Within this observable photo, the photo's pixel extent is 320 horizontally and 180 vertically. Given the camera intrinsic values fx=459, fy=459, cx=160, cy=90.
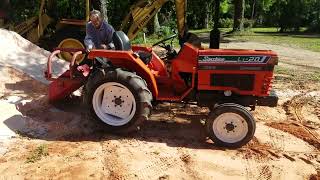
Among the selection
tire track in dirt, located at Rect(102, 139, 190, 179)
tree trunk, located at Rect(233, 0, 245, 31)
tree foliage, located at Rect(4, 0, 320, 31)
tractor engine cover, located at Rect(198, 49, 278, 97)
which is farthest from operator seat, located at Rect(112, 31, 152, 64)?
tree trunk, located at Rect(233, 0, 245, 31)

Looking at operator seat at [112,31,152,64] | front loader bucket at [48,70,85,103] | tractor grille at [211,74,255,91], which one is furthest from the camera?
front loader bucket at [48,70,85,103]

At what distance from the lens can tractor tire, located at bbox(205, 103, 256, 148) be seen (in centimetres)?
568

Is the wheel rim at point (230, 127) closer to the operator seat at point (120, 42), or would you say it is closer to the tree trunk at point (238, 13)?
the operator seat at point (120, 42)

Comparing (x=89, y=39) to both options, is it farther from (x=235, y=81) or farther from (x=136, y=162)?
(x=136, y=162)

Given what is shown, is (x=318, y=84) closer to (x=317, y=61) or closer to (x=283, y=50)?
(x=317, y=61)

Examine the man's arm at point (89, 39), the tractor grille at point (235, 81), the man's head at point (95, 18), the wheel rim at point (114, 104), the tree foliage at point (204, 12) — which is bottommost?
the tree foliage at point (204, 12)

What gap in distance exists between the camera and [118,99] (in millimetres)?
6113

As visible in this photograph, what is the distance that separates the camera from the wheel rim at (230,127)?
226 inches

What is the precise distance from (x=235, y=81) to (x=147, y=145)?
1420 mm

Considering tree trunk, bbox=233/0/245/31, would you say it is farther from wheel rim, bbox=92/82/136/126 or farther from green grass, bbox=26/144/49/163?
green grass, bbox=26/144/49/163

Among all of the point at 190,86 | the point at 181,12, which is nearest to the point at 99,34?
the point at 190,86

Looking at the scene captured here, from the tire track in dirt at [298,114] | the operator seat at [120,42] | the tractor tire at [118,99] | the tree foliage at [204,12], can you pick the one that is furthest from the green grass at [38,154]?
the tree foliage at [204,12]

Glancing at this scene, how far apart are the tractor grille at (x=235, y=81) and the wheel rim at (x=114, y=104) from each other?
1.12 m

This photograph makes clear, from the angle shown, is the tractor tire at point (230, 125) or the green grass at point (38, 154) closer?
the green grass at point (38, 154)
